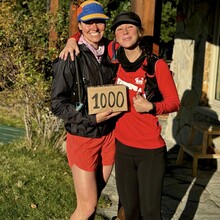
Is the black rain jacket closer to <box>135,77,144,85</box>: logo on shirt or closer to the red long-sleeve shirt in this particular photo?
the red long-sleeve shirt

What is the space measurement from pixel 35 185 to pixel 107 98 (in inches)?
94.1

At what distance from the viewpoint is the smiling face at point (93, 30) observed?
304cm

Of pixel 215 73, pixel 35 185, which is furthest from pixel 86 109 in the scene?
pixel 215 73

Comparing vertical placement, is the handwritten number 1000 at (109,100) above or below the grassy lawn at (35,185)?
above

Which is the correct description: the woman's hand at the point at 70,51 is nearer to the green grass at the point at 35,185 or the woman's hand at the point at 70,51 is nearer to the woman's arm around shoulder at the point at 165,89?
the woman's arm around shoulder at the point at 165,89

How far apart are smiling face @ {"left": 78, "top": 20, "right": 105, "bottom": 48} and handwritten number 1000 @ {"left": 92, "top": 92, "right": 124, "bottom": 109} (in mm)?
411

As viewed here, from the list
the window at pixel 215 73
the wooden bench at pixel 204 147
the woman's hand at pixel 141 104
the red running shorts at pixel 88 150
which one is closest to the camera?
the woman's hand at pixel 141 104

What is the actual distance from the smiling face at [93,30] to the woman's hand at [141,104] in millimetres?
518

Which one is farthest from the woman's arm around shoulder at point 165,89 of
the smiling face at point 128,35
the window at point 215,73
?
the window at point 215,73

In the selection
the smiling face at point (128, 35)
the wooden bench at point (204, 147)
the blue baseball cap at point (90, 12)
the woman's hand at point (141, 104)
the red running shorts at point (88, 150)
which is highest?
the blue baseball cap at point (90, 12)

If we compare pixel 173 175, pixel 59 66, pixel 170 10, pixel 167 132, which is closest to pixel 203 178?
pixel 173 175

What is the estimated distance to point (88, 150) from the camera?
3088mm

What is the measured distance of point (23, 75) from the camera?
18.4 ft

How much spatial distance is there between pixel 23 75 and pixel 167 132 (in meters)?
3.43
